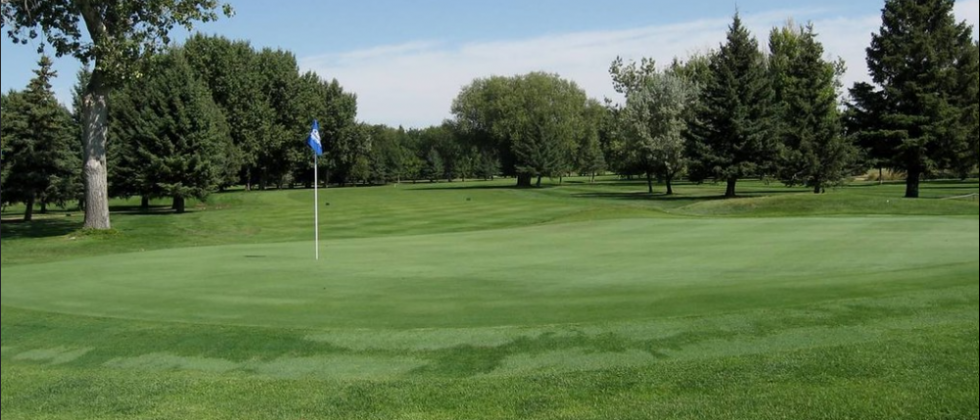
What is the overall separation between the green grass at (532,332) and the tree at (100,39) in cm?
1238

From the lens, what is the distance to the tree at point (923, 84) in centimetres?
3350

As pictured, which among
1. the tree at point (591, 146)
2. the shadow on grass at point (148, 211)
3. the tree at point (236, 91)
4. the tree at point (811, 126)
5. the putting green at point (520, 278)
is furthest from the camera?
the tree at point (591, 146)

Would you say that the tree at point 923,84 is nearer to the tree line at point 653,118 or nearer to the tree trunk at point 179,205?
the tree line at point 653,118

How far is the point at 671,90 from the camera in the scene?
57781 millimetres

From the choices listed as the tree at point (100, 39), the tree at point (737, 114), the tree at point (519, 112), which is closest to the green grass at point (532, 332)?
the tree at point (100, 39)

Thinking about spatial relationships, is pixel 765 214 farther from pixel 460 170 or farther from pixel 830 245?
pixel 460 170

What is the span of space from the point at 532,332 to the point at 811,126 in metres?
47.5

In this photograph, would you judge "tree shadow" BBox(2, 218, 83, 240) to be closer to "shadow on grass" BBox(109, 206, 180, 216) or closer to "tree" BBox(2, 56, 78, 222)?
"tree" BBox(2, 56, 78, 222)

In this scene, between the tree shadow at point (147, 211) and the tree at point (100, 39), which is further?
the tree shadow at point (147, 211)

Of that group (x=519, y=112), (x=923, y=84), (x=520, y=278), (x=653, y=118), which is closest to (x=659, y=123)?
(x=653, y=118)

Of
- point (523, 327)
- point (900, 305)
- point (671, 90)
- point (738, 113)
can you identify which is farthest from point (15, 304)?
point (671, 90)

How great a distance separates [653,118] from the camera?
189 ft

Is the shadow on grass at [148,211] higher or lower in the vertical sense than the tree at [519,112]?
lower

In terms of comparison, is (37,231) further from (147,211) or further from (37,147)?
(147,211)
